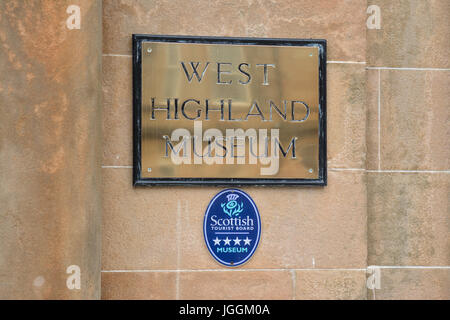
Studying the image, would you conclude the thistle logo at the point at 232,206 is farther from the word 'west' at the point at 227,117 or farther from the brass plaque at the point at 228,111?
the word 'west' at the point at 227,117

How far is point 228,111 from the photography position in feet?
15.2

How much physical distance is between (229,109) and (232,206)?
2.21 feet

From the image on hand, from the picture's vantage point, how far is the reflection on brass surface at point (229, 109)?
15.1ft

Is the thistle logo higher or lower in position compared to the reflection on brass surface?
lower

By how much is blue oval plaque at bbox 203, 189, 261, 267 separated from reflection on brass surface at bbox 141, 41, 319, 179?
0.59 ft

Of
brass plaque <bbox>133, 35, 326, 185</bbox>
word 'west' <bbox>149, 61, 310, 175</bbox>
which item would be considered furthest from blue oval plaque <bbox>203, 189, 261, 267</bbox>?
word 'west' <bbox>149, 61, 310, 175</bbox>

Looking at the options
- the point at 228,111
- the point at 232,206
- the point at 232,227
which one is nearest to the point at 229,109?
the point at 228,111

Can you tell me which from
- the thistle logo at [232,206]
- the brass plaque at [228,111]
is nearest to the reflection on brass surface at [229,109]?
the brass plaque at [228,111]

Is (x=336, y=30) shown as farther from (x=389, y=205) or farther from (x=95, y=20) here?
(x=95, y=20)

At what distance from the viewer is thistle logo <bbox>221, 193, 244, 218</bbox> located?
466cm

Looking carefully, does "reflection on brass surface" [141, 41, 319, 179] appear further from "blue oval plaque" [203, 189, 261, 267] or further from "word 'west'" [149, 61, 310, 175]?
"blue oval plaque" [203, 189, 261, 267]

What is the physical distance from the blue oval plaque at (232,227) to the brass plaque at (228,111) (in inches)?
5.6

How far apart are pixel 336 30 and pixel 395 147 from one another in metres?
0.96
